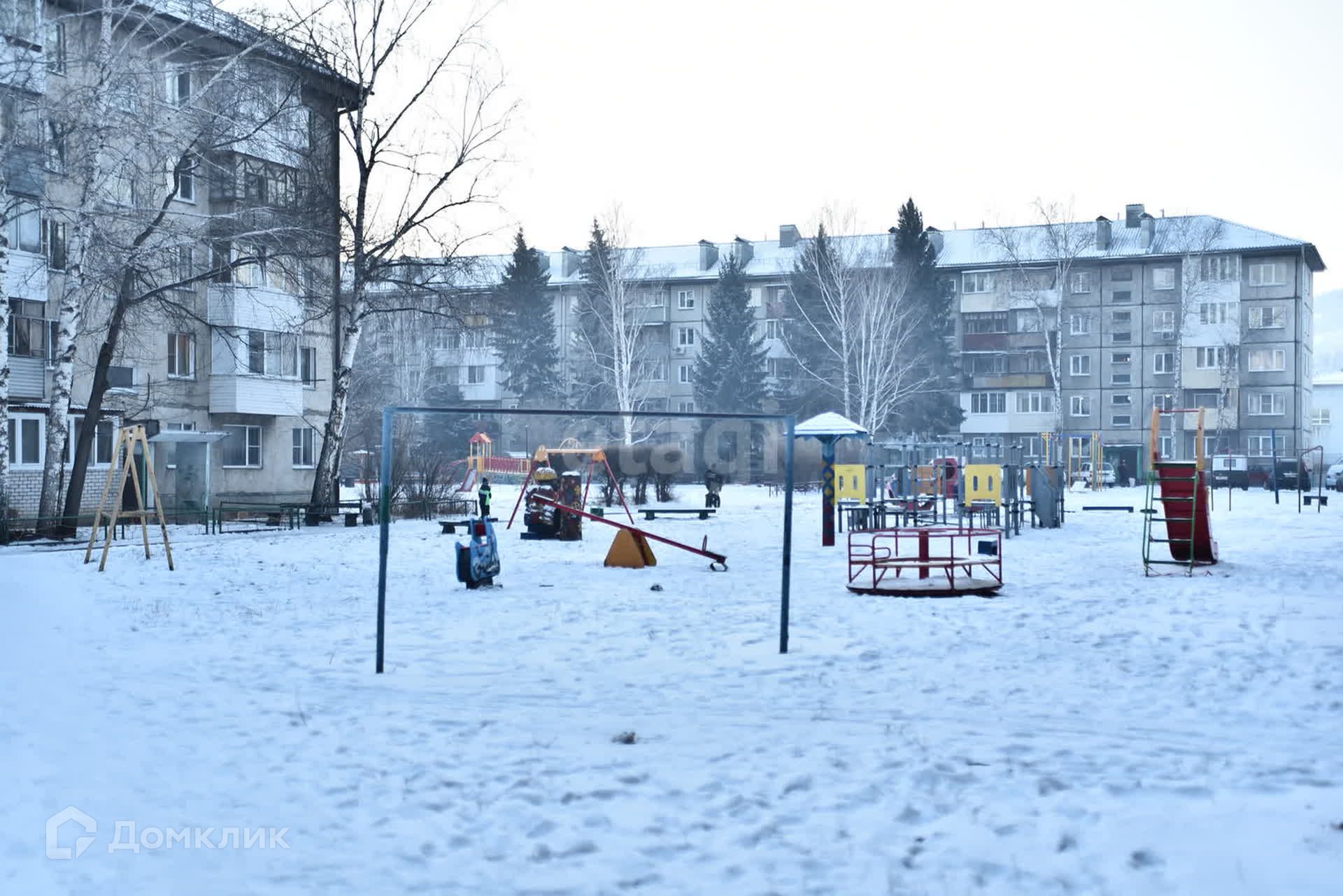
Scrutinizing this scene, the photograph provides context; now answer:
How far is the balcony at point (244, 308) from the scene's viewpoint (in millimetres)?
31500

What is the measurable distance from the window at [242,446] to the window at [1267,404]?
49.3m

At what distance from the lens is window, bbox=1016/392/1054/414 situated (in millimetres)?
63438

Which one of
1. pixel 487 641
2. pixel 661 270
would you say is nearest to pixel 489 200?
pixel 487 641

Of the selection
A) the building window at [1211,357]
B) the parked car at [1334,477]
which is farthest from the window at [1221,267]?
the parked car at [1334,477]

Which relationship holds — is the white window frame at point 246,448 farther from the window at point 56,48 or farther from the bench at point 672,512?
the bench at point 672,512

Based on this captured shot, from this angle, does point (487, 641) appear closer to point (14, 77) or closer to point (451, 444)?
point (14, 77)

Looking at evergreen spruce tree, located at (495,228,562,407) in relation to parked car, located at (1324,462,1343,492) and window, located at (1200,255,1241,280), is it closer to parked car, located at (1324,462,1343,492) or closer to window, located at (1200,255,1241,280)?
window, located at (1200,255,1241,280)

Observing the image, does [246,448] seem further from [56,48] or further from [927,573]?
[927,573]

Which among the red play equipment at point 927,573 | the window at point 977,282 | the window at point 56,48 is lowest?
the red play equipment at point 927,573

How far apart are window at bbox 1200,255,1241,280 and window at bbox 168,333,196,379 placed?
161 ft

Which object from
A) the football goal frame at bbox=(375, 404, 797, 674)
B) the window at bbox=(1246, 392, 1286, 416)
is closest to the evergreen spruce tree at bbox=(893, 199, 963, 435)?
the window at bbox=(1246, 392, 1286, 416)

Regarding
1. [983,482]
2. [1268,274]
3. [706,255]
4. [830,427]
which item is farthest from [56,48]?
[1268,274]

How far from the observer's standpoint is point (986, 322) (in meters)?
64.7

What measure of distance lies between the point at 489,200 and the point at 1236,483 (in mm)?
35591
